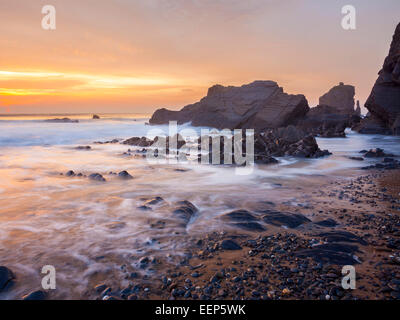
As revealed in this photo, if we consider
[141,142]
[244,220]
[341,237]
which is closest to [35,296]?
[244,220]

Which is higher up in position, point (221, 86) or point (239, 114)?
point (221, 86)

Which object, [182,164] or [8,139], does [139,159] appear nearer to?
[182,164]

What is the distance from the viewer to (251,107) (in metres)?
46.1

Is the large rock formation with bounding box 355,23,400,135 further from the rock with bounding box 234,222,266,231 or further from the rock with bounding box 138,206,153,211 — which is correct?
the rock with bounding box 138,206,153,211

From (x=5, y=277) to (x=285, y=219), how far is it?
487 cm

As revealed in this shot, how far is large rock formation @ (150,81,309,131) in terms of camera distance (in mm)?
41375

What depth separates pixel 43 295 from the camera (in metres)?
3.33

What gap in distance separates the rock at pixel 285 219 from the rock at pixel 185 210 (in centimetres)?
171

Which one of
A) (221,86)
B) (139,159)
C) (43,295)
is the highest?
(221,86)

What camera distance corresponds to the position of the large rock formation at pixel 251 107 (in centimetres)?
4138

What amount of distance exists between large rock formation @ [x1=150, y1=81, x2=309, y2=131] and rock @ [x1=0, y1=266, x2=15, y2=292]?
40053mm

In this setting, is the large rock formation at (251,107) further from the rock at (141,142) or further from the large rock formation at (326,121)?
the rock at (141,142)

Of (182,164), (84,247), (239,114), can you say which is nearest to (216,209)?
(84,247)
